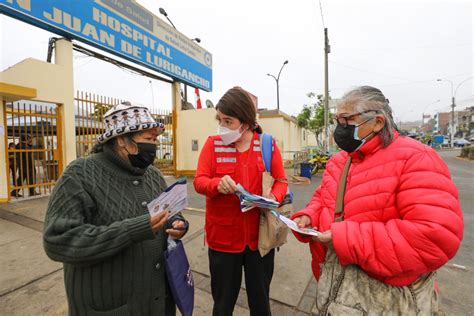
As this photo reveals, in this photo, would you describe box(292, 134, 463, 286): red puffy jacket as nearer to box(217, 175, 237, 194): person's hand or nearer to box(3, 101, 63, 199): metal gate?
box(217, 175, 237, 194): person's hand

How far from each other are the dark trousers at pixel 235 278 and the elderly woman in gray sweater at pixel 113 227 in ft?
1.31

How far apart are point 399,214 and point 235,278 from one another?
125 cm

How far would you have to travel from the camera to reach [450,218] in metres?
0.99

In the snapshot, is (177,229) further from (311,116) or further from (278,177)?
(311,116)

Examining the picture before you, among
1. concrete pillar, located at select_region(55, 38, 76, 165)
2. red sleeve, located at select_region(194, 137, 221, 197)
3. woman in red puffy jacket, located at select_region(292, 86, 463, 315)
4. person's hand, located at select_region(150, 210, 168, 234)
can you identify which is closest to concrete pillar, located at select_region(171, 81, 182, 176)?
concrete pillar, located at select_region(55, 38, 76, 165)

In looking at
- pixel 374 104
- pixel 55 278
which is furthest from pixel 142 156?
pixel 55 278

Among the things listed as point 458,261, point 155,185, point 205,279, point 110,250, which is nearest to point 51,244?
point 110,250

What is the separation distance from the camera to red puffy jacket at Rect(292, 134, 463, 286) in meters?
0.99

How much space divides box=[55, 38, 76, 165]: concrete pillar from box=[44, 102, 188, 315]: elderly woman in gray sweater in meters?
6.01

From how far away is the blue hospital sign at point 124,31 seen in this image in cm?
544

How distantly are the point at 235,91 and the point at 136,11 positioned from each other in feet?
25.7

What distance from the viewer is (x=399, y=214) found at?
3.66 feet

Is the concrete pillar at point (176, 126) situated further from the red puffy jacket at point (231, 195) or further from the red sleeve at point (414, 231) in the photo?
the red sleeve at point (414, 231)

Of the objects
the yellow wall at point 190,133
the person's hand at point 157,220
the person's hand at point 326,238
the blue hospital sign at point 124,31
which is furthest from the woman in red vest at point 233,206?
the yellow wall at point 190,133
